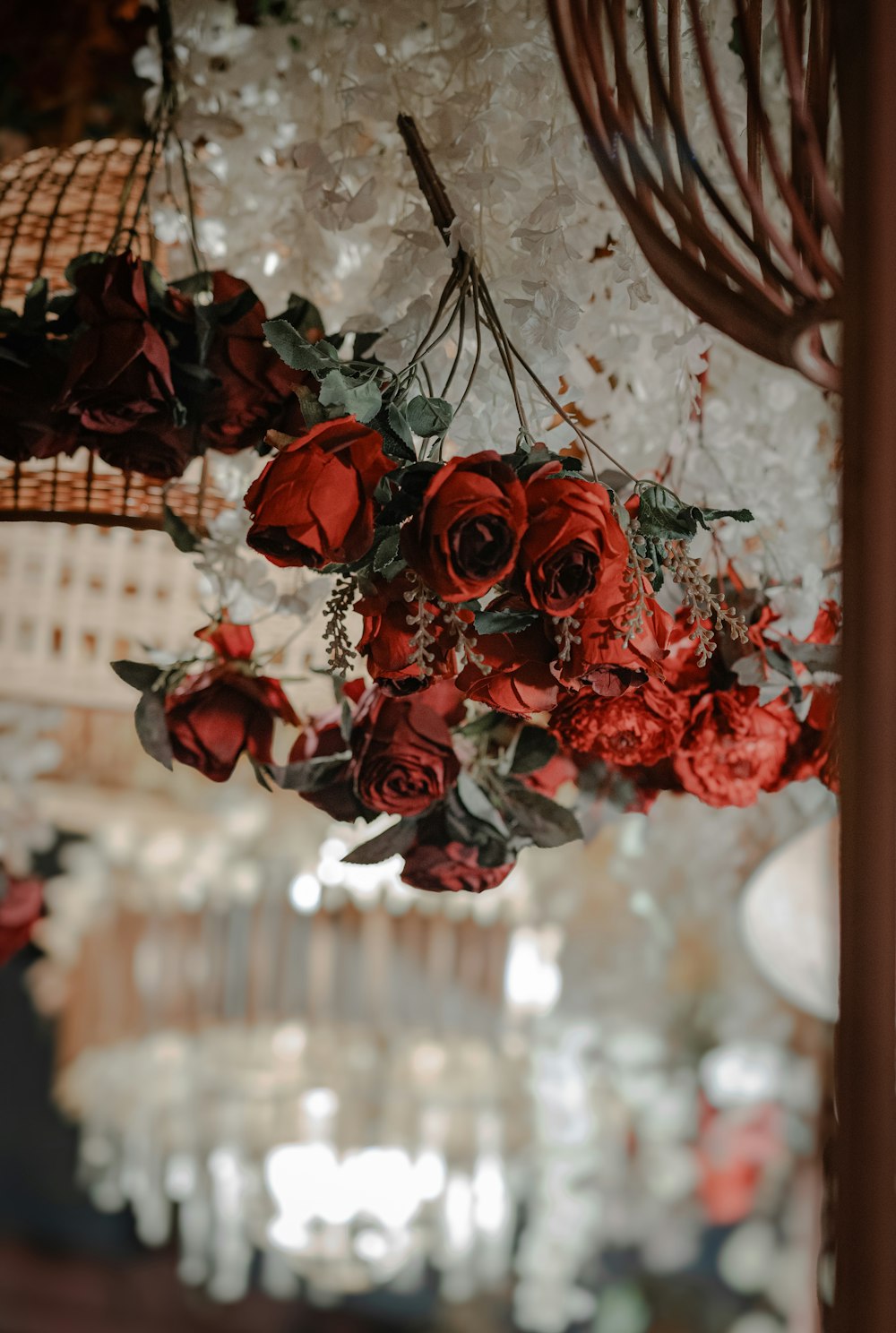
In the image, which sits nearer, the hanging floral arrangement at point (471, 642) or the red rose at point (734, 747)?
the hanging floral arrangement at point (471, 642)

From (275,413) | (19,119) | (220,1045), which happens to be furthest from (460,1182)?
(19,119)

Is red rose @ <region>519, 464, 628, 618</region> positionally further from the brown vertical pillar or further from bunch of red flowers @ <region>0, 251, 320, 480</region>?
bunch of red flowers @ <region>0, 251, 320, 480</region>

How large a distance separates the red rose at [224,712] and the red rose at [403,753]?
7 cm

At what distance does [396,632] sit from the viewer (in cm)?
53

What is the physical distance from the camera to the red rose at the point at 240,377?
2.11 feet

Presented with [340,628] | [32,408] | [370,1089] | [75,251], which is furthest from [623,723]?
[370,1089]

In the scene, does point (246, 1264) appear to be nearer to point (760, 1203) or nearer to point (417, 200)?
point (760, 1203)

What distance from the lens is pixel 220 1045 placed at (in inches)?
74.8

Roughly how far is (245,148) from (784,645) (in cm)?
56

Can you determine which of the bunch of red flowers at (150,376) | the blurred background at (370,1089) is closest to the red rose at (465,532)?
the bunch of red flowers at (150,376)

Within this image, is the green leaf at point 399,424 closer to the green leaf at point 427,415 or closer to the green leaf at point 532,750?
the green leaf at point 427,415

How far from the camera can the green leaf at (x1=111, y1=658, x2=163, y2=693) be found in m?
0.67

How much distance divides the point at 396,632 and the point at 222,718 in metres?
0.19

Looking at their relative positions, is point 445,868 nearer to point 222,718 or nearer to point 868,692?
point 222,718
